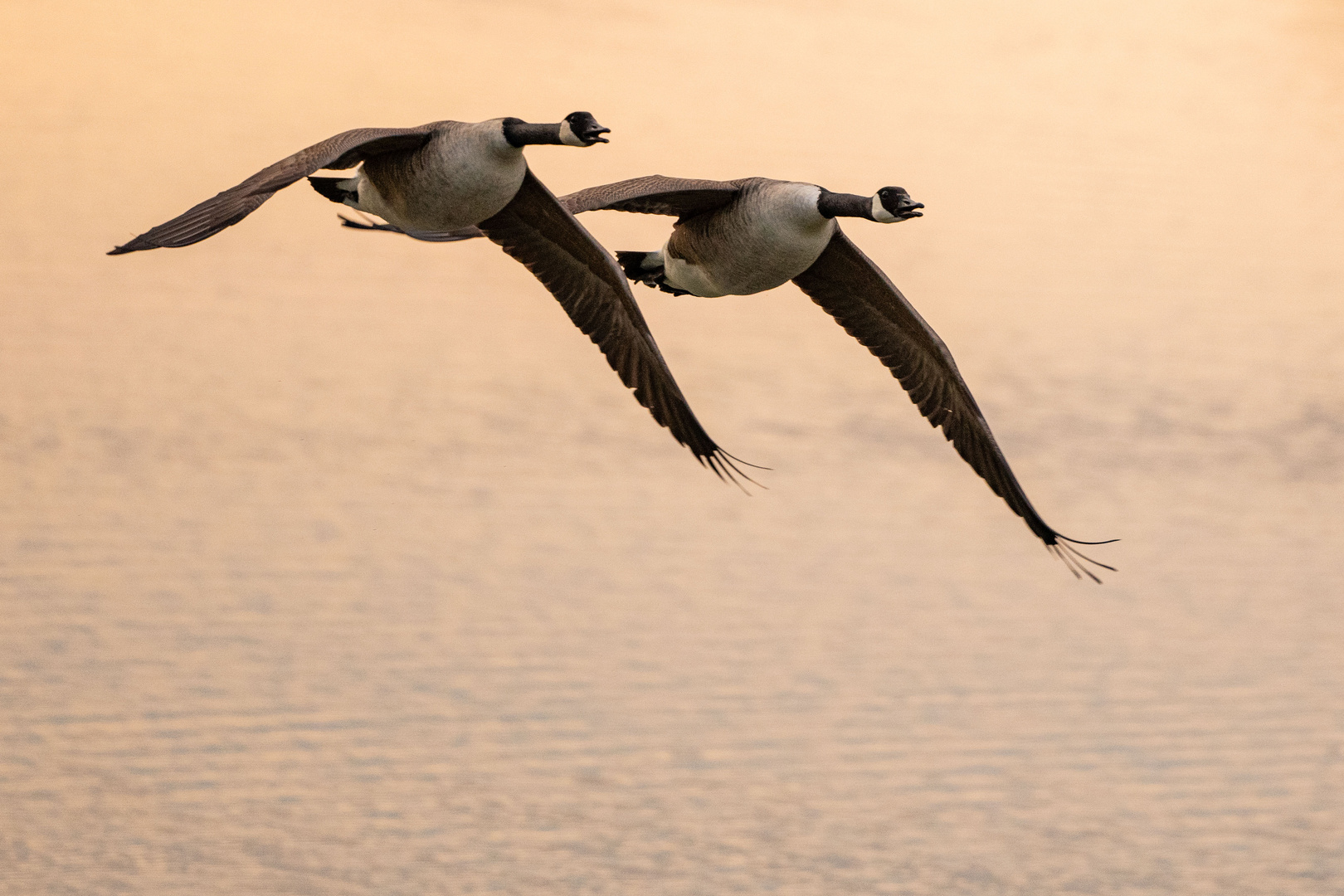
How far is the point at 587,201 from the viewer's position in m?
4.56

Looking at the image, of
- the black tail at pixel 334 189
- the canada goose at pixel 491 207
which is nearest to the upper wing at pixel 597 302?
the canada goose at pixel 491 207

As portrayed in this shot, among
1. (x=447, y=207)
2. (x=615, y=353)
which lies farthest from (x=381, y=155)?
(x=615, y=353)

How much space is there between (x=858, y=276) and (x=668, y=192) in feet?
2.68

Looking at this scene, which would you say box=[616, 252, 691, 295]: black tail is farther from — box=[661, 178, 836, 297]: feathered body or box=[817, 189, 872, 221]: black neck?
box=[817, 189, 872, 221]: black neck

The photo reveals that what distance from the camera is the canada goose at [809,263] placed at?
13.9ft

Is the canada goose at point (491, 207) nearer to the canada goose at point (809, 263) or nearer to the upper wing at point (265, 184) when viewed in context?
the upper wing at point (265, 184)

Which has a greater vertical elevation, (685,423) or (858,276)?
(858,276)

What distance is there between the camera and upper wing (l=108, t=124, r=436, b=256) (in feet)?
10.5

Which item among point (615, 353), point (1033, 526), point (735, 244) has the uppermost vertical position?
point (735, 244)

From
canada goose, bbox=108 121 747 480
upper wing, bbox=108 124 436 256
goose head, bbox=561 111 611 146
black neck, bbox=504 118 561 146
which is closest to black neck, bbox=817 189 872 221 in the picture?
canada goose, bbox=108 121 747 480

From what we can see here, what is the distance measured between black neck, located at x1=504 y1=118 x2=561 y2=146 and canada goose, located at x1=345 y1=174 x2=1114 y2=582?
26.9 inches

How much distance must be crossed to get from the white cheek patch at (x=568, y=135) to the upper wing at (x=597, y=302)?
2.20ft

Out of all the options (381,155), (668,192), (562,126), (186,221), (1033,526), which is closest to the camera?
(186,221)

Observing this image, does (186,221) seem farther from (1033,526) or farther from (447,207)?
(1033,526)
